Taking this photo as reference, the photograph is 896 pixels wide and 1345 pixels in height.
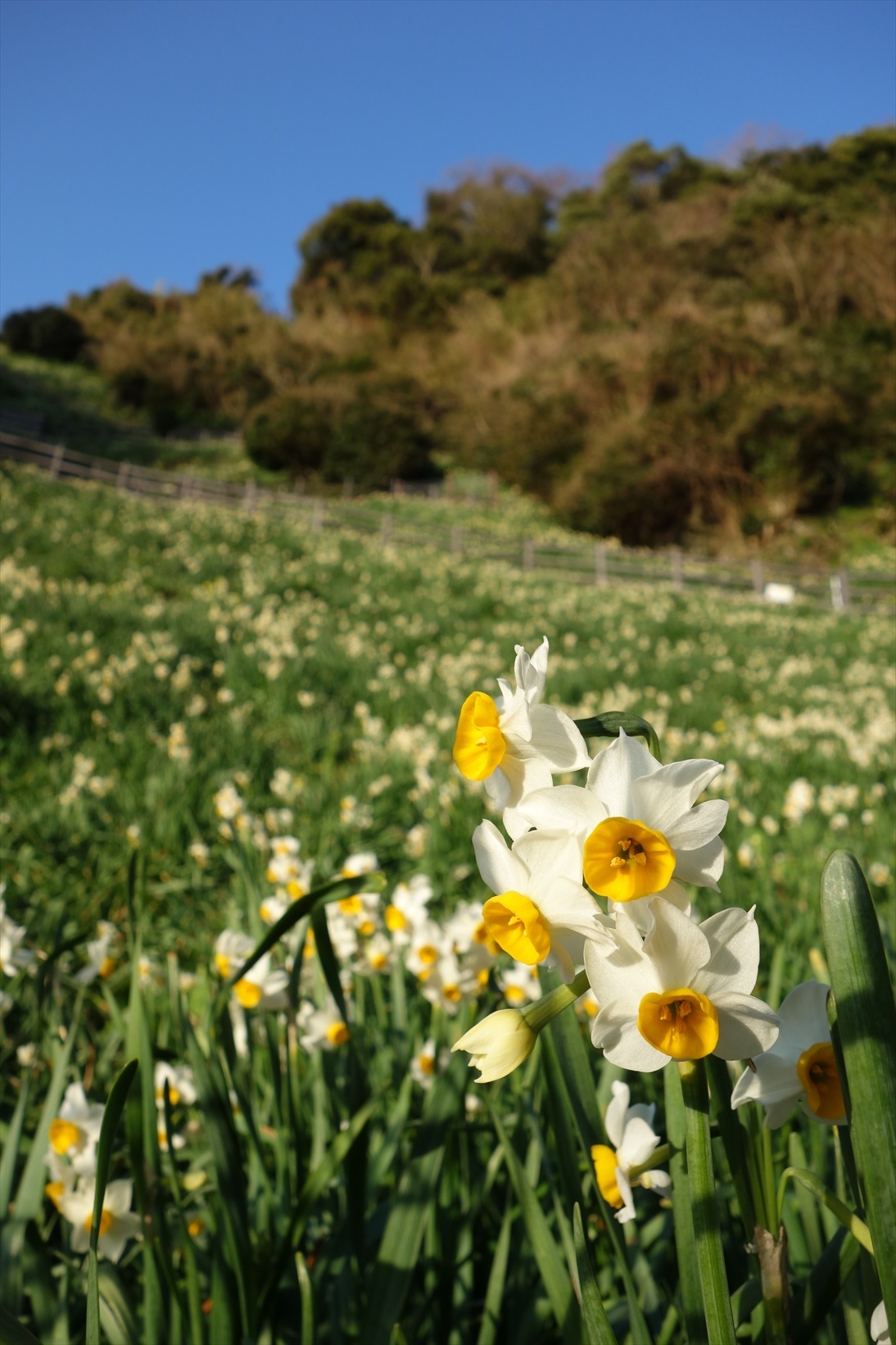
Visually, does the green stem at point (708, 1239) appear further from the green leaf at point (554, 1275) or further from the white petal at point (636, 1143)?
the green leaf at point (554, 1275)

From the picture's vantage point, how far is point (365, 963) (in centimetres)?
163

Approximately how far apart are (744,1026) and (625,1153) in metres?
0.27

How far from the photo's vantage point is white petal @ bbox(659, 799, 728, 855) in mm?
507

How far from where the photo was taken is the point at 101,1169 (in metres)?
0.60

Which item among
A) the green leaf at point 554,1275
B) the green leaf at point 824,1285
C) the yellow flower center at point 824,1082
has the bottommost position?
the green leaf at point 554,1275

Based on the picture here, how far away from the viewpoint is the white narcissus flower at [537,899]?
0.52 meters

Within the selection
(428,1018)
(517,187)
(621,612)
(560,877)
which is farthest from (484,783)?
(517,187)

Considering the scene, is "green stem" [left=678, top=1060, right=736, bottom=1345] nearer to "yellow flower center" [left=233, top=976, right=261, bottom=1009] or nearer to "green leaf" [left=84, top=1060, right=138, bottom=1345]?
"green leaf" [left=84, top=1060, right=138, bottom=1345]

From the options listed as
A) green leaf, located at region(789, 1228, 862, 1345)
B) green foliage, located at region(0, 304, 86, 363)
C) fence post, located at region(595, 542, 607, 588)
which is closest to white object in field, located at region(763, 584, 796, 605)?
fence post, located at region(595, 542, 607, 588)

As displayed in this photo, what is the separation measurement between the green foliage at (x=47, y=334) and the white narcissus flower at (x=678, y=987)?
42801 mm

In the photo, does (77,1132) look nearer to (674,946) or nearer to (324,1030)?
(324,1030)

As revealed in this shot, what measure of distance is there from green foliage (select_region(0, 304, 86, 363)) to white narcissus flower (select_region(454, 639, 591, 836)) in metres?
42.7

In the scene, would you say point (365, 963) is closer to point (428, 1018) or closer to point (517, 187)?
point (428, 1018)

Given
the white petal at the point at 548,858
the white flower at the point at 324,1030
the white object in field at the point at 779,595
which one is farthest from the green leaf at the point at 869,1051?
the white object in field at the point at 779,595
